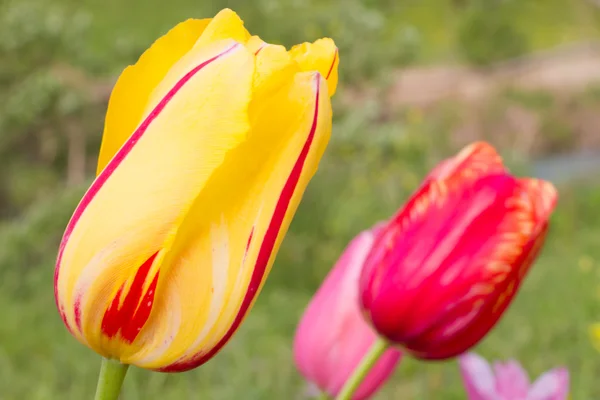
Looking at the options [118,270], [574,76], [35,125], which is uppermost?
[118,270]

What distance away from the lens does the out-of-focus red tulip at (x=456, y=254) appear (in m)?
0.20

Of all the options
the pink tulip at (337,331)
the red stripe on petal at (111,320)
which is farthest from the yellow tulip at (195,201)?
the pink tulip at (337,331)

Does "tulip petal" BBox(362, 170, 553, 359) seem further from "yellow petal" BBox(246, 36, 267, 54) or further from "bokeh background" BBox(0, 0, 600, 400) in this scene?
"bokeh background" BBox(0, 0, 600, 400)

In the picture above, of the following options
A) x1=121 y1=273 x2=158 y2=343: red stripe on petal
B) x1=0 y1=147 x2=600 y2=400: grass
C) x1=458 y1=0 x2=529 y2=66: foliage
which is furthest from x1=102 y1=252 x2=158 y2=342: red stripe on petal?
x1=458 y1=0 x2=529 y2=66: foliage

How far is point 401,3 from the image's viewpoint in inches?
80.5

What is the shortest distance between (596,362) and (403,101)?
1.13 metres

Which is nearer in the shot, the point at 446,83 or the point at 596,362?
the point at 596,362

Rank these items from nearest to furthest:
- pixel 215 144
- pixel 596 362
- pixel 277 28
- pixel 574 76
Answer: pixel 215 144 < pixel 596 362 < pixel 277 28 < pixel 574 76

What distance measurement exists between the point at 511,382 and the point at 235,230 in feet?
0.56

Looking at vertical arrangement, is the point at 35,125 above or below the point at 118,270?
below

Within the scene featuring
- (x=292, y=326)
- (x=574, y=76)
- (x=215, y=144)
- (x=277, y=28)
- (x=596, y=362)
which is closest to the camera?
(x=215, y=144)

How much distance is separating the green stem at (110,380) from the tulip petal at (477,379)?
14 cm

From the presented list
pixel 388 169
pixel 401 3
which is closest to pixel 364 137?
pixel 388 169

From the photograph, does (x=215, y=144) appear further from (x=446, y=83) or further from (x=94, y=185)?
(x=446, y=83)
